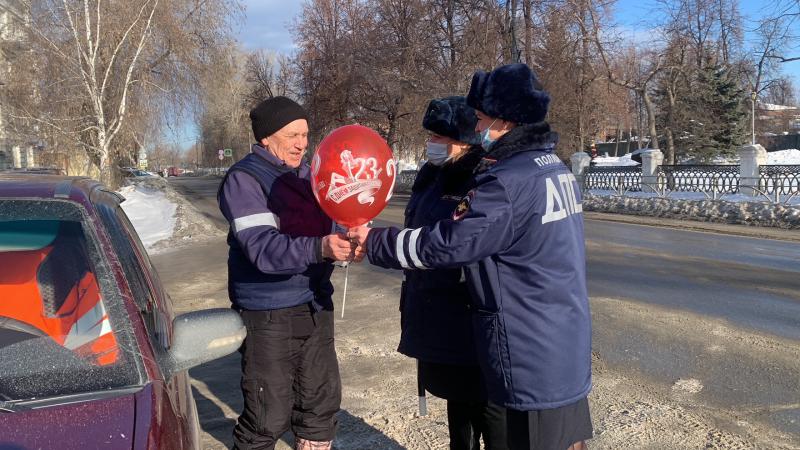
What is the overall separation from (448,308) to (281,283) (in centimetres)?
79

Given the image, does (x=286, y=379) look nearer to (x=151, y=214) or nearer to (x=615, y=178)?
(x=151, y=214)

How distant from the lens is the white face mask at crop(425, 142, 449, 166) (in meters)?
2.88

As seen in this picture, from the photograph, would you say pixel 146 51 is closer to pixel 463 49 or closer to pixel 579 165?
pixel 463 49

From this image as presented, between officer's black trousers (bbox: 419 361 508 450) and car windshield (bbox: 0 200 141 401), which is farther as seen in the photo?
officer's black trousers (bbox: 419 361 508 450)

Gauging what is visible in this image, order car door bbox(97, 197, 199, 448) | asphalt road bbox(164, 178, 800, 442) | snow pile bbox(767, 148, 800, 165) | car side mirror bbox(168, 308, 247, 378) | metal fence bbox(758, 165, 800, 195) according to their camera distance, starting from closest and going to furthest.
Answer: car door bbox(97, 197, 199, 448) < car side mirror bbox(168, 308, 247, 378) < asphalt road bbox(164, 178, 800, 442) < metal fence bbox(758, 165, 800, 195) < snow pile bbox(767, 148, 800, 165)

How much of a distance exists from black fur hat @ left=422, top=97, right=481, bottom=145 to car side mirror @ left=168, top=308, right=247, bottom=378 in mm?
1222

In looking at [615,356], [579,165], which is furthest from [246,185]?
[579,165]

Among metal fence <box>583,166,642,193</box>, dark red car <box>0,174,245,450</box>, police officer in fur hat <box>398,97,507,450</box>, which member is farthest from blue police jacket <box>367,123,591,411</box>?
metal fence <box>583,166,642,193</box>

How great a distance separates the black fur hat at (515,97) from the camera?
2355mm

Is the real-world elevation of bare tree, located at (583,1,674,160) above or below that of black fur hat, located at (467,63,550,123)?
above

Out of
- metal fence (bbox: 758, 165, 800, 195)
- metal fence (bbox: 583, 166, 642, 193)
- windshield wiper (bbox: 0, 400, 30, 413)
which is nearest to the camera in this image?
windshield wiper (bbox: 0, 400, 30, 413)

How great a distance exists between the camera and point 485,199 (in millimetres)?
2174

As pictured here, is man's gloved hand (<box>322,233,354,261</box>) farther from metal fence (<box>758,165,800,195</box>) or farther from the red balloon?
metal fence (<box>758,165,800,195</box>)

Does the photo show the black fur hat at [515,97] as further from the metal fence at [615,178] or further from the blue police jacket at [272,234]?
the metal fence at [615,178]
